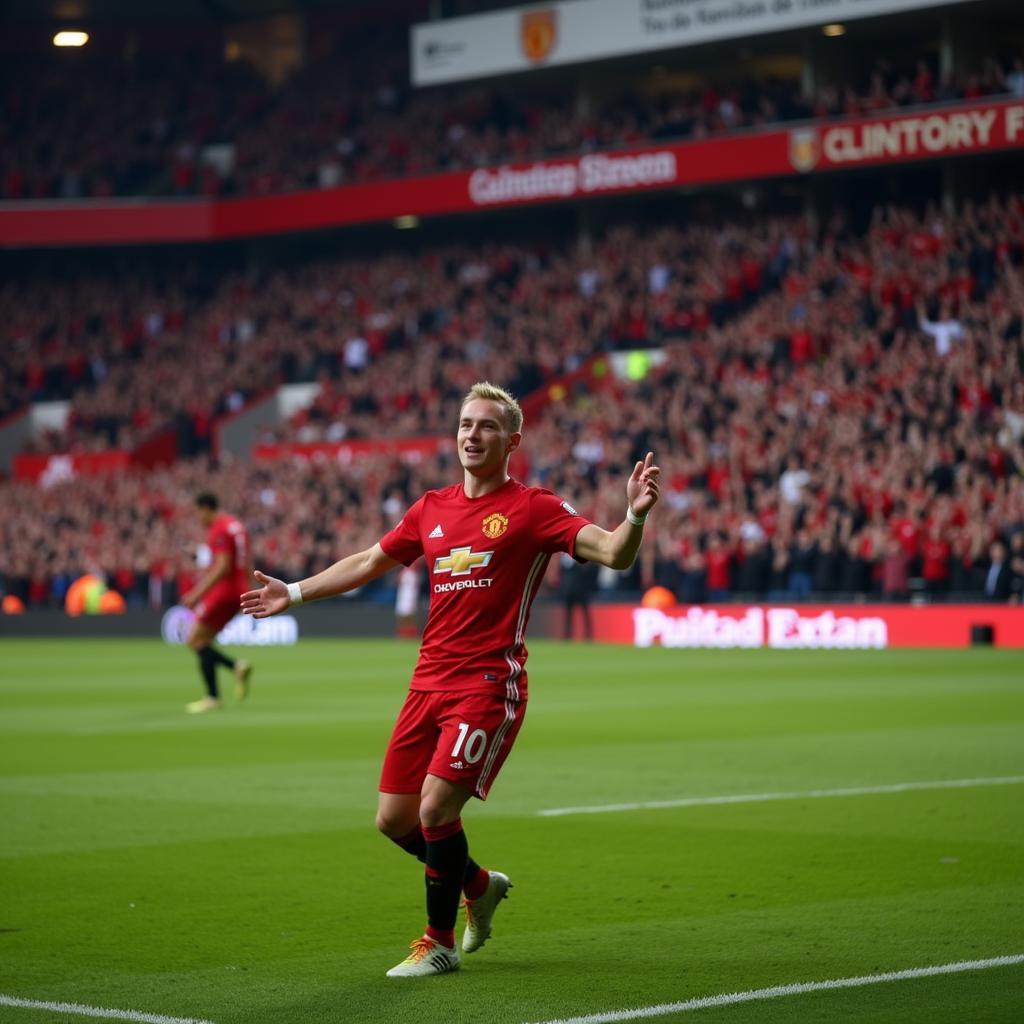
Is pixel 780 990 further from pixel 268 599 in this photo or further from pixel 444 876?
pixel 268 599

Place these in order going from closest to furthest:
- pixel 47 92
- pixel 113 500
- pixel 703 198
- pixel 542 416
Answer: pixel 542 416
pixel 113 500
pixel 703 198
pixel 47 92

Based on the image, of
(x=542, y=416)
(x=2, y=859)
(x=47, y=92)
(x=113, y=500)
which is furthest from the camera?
(x=47, y=92)

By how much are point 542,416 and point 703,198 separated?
10.1 metres

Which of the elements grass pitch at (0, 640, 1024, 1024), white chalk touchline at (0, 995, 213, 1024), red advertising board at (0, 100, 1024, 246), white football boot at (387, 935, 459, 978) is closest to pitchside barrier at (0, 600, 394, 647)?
red advertising board at (0, 100, 1024, 246)

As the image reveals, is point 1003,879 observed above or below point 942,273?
below

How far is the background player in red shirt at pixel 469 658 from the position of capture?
7.55 metres

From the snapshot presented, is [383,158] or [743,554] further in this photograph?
[383,158]

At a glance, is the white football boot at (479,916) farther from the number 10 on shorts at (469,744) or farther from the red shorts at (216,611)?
the red shorts at (216,611)

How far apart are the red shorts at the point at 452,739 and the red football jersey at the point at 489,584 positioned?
6 centimetres

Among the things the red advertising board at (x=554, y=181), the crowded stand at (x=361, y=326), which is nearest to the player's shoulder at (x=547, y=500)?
the red advertising board at (x=554, y=181)

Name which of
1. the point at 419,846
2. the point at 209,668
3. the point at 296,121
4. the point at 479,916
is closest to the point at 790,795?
the point at 479,916

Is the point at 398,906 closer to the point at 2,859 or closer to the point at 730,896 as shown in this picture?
the point at 730,896

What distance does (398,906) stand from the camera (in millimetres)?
9242

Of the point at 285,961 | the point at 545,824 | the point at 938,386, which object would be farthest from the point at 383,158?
the point at 285,961
